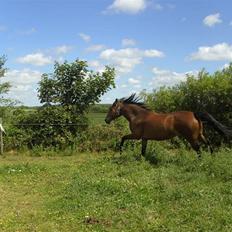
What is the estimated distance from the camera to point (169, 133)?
1436 cm

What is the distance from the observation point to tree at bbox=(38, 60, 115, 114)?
1891 cm

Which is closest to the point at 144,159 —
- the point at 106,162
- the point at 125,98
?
the point at 106,162

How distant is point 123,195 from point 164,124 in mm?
5255

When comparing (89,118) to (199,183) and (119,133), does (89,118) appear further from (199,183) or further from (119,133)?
(199,183)

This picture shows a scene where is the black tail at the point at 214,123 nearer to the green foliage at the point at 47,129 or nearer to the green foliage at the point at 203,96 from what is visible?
the green foliage at the point at 203,96

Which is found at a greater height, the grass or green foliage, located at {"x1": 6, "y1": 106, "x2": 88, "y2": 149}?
green foliage, located at {"x1": 6, "y1": 106, "x2": 88, "y2": 149}

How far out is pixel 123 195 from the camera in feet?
30.8

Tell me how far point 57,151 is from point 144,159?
525 centimetres

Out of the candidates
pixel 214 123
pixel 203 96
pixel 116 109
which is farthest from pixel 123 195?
pixel 203 96

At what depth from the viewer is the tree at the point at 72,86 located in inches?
744

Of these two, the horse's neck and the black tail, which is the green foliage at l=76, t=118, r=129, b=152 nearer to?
the horse's neck

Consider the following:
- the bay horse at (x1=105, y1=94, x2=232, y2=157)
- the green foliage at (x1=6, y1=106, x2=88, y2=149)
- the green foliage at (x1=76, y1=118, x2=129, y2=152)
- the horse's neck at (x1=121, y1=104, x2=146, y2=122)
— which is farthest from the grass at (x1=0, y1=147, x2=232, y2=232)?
the green foliage at (x1=6, y1=106, x2=88, y2=149)

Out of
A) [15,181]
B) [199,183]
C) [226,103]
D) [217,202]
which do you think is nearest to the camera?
[217,202]

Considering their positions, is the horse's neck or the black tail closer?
the black tail
